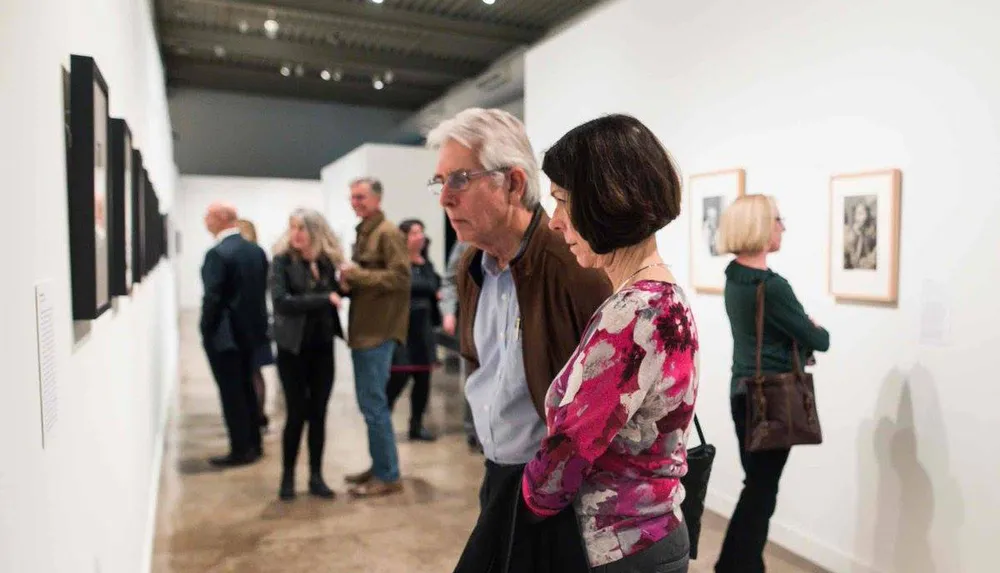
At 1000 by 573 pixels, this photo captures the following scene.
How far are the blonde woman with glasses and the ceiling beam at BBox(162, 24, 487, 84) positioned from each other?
8.26 m

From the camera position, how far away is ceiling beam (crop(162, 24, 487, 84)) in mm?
9312

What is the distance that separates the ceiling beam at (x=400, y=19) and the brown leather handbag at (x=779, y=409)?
21.0ft

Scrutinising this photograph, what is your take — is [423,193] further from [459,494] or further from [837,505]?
[837,505]

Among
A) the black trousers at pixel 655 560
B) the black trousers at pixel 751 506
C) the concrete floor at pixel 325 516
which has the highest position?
Answer: the black trousers at pixel 655 560

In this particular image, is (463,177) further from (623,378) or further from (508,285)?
(623,378)

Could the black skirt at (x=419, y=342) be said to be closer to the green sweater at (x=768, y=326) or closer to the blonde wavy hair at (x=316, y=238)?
the blonde wavy hair at (x=316, y=238)

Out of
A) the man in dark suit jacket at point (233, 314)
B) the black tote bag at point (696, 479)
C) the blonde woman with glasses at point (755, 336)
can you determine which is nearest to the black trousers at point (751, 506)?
the blonde woman with glasses at point (755, 336)

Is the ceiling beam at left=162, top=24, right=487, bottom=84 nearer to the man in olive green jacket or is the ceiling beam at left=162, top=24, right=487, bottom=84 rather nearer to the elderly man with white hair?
the man in olive green jacket

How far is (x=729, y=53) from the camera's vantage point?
3902mm

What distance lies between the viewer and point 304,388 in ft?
13.3

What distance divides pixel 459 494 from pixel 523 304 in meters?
3.01

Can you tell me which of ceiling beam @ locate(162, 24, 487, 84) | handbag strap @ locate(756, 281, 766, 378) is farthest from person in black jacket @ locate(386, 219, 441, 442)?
ceiling beam @ locate(162, 24, 487, 84)

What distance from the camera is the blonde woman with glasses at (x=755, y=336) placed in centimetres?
280

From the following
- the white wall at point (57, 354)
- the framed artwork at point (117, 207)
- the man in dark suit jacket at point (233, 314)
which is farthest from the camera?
the man in dark suit jacket at point (233, 314)
